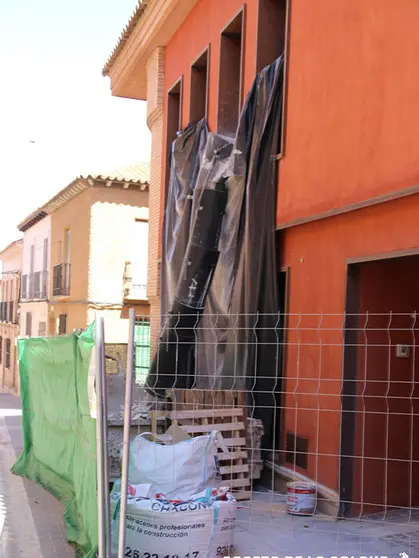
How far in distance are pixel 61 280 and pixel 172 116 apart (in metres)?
14.5

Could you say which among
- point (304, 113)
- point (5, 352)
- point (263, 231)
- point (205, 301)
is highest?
point (304, 113)

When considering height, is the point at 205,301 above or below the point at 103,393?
above

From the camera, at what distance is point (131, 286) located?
24969mm

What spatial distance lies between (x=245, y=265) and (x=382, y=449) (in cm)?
305

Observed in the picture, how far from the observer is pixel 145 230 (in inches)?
1029

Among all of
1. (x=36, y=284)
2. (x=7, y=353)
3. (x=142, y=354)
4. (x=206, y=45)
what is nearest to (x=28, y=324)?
(x=36, y=284)

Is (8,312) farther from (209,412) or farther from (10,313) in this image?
(209,412)

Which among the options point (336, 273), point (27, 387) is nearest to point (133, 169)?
point (27, 387)

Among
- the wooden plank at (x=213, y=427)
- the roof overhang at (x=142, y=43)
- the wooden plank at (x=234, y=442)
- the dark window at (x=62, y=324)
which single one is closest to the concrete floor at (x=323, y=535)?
the wooden plank at (x=234, y=442)

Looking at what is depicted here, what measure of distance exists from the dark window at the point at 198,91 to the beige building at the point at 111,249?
1166cm

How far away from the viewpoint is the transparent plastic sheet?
359 inches

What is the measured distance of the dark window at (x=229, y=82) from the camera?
457 inches

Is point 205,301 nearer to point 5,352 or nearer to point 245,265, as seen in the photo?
point 245,265

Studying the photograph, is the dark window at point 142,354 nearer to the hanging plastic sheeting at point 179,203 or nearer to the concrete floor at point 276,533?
the hanging plastic sheeting at point 179,203
